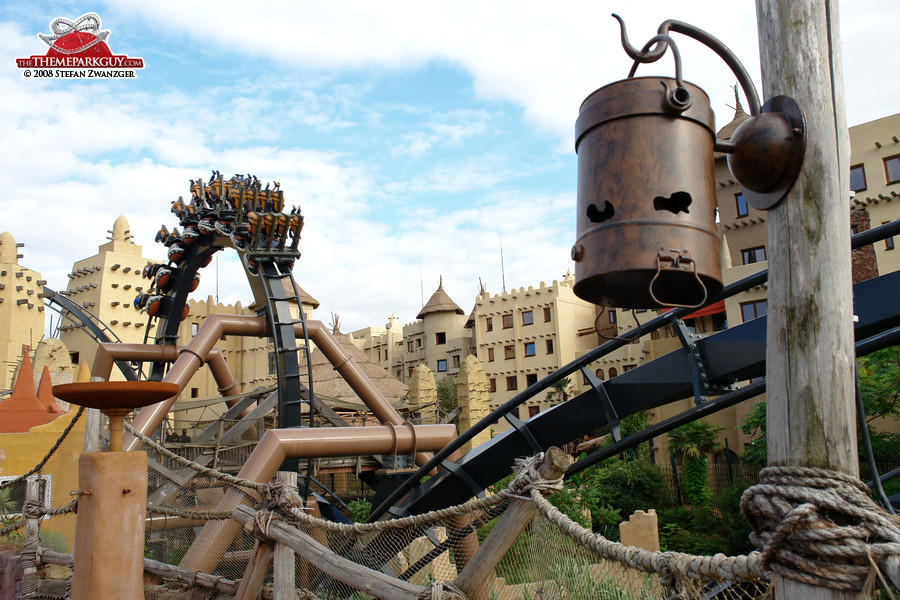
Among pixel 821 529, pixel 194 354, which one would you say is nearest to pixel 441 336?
pixel 194 354

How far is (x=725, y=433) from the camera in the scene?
24359mm

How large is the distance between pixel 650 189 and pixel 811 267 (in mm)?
564

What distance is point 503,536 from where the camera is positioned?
331cm

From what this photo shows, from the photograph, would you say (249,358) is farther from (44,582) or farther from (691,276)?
(691,276)

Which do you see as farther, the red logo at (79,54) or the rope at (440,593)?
the red logo at (79,54)

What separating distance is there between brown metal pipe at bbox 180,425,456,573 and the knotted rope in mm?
5012

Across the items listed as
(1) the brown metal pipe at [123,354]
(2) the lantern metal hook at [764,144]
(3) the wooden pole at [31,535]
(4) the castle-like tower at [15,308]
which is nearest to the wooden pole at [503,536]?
(2) the lantern metal hook at [764,144]

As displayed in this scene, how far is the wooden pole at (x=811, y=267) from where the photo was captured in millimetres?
1813

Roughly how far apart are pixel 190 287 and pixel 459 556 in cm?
962

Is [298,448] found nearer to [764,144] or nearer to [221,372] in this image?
[764,144]

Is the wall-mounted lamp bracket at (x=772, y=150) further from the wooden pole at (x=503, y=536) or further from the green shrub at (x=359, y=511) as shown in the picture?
the green shrub at (x=359, y=511)

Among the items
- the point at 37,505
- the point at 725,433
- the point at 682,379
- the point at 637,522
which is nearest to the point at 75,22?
the point at 37,505

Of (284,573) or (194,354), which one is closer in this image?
(284,573)

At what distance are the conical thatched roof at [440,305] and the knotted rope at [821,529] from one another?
4669 centimetres
